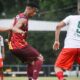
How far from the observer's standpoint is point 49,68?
26578 millimetres

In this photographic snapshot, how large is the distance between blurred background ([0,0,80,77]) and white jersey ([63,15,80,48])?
1208 centimetres

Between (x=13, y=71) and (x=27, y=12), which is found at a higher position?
(x=27, y=12)

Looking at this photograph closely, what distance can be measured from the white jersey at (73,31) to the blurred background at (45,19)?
12.1m

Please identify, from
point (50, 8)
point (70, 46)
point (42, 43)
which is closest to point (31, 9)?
point (70, 46)

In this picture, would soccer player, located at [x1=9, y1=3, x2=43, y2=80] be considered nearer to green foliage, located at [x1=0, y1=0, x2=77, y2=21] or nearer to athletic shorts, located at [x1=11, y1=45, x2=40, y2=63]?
athletic shorts, located at [x1=11, y1=45, x2=40, y2=63]

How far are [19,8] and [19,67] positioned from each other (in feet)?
42.1

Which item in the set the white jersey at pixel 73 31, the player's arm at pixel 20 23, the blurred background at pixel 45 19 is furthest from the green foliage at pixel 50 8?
the white jersey at pixel 73 31

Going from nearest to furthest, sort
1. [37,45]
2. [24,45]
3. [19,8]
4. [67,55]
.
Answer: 1. [67,55]
2. [24,45]
3. [37,45]
4. [19,8]

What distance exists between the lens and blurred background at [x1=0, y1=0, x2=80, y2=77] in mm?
28500

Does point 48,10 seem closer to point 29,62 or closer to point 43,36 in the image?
point 43,36

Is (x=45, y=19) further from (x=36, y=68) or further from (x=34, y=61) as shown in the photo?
(x=36, y=68)

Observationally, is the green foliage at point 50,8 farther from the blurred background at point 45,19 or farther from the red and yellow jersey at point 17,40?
the red and yellow jersey at point 17,40

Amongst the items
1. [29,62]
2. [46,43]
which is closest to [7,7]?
[46,43]

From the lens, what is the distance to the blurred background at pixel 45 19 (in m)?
28.5
